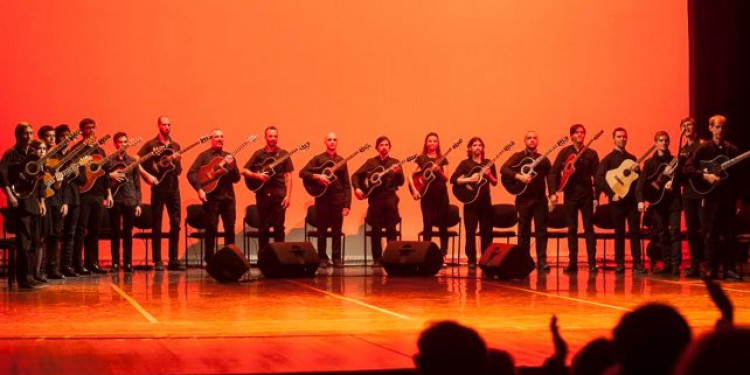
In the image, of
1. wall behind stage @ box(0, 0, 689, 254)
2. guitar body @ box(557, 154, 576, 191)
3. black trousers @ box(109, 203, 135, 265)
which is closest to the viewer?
black trousers @ box(109, 203, 135, 265)

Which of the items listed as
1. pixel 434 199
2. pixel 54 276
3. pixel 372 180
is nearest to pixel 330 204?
pixel 372 180

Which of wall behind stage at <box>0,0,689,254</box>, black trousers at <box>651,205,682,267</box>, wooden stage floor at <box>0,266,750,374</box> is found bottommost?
wooden stage floor at <box>0,266,750,374</box>

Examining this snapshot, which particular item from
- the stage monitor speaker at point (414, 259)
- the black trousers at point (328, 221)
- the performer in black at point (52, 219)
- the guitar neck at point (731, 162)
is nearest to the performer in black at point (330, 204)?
the black trousers at point (328, 221)

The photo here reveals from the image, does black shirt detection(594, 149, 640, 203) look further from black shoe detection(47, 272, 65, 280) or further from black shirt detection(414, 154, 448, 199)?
black shoe detection(47, 272, 65, 280)

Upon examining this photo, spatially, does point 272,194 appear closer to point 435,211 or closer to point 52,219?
point 435,211

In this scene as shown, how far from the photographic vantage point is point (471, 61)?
43.2 ft

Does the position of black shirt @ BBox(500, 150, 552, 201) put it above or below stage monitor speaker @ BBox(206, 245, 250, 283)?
above

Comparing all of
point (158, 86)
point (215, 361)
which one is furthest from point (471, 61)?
point (215, 361)

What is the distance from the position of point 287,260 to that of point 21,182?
2730mm

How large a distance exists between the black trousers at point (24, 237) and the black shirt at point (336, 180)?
3.96 m

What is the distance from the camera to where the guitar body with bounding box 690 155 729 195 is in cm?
913

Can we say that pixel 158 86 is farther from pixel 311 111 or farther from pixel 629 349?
pixel 629 349

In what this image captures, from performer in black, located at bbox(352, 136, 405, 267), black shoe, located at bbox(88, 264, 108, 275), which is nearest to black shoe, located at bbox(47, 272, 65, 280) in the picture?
black shoe, located at bbox(88, 264, 108, 275)

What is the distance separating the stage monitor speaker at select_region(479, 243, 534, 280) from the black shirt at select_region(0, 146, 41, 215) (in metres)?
4.16
